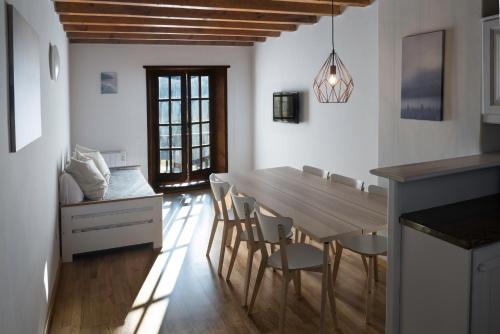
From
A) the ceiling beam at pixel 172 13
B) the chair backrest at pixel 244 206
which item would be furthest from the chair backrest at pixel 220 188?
the ceiling beam at pixel 172 13

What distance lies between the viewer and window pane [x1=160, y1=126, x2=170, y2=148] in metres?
7.25

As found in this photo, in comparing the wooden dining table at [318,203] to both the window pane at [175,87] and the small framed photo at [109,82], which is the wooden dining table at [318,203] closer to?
the window pane at [175,87]

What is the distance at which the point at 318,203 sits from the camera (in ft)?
10.6

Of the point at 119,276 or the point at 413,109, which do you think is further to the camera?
the point at 119,276

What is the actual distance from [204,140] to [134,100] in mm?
1332

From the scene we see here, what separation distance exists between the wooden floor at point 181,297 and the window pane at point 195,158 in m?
3.03

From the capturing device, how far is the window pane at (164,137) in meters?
7.25

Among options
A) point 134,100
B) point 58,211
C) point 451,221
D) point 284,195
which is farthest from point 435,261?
point 134,100

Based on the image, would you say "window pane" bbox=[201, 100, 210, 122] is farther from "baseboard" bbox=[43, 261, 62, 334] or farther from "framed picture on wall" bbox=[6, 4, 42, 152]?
"framed picture on wall" bbox=[6, 4, 42, 152]

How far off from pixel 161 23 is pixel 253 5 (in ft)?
4.42

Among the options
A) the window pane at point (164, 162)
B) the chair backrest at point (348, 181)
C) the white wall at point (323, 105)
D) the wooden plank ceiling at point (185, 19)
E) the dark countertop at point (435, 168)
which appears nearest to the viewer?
the dark countertop at point (435, 168)

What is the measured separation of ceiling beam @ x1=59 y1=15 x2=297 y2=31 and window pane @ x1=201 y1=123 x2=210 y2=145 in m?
2.18

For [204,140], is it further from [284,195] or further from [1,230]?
[1,230]

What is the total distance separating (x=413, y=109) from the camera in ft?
11.3
